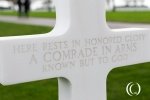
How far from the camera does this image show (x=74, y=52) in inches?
146

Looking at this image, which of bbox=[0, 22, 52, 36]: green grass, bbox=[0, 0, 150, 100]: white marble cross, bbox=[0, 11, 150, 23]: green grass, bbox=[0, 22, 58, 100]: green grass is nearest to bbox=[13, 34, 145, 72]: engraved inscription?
bbox=[0, 0, 150, 100]: white marble cross

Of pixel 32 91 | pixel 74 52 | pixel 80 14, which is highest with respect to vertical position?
pixel 80 14

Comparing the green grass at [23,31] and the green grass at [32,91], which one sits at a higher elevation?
the green grass at [32,91]

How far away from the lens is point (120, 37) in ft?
13.3

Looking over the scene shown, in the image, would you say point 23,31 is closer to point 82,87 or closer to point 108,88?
point 108,88

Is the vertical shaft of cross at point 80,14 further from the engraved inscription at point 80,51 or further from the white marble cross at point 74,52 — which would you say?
the engraved inscription at point 80,51

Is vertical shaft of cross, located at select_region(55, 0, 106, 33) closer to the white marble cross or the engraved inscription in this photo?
the white marble cross

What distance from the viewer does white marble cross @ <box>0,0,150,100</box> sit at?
11.1ft

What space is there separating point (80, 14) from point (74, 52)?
0.35 m

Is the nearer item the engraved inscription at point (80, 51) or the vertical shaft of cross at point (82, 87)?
the engraved inscription at point (80, 51)

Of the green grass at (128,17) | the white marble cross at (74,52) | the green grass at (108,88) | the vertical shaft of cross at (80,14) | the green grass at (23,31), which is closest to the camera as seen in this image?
the white marble cross at (74,52)

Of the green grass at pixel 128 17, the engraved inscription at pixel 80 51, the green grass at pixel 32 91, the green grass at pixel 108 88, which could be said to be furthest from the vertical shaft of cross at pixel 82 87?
the green grass at pixel 128 17

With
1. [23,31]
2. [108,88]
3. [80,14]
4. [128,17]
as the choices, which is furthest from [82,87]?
[128,17]

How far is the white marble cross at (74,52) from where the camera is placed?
3.39 metres
